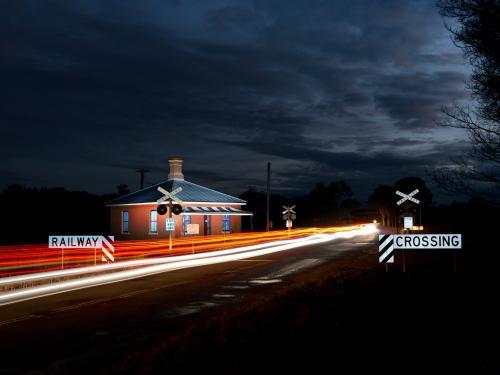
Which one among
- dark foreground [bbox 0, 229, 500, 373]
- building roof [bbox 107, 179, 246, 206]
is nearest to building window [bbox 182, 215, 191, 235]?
building roof [bbox 107, 179, 246, 206]

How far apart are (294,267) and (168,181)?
31.5 m

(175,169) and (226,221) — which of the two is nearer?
(226,221)

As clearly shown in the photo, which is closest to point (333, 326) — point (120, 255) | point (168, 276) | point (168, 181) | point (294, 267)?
point (168, 276)

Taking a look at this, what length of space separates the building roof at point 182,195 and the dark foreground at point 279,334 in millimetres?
31209

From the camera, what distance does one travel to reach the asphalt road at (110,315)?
8.05 m

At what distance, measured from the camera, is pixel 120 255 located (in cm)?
2684

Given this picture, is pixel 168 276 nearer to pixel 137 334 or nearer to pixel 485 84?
pixel 137 334

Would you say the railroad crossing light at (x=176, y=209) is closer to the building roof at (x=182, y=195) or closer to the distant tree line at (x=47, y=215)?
the building roof at (x=182, y=195)

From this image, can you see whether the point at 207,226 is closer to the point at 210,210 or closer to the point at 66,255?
the point at 210,210

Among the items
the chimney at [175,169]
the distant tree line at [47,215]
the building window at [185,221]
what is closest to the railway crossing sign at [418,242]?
the building window at [185,221]

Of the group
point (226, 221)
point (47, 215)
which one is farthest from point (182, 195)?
point (47, 215)

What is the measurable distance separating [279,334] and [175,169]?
44.7m

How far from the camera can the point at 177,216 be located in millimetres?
43625

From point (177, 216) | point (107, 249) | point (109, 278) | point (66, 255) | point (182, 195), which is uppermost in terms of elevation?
point (182, 195)
